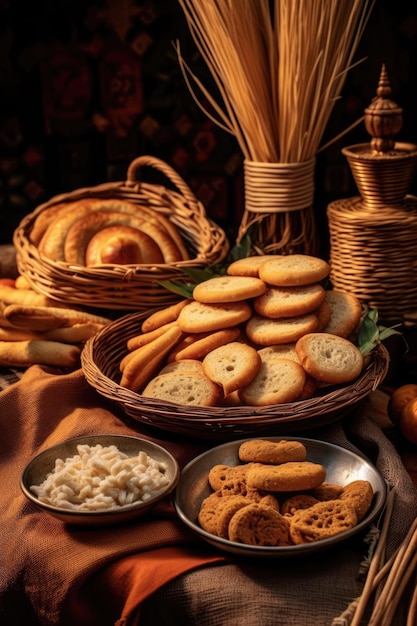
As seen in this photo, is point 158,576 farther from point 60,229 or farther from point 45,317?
point 60,229

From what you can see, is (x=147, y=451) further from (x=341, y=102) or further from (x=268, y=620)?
(x=341, y=102)

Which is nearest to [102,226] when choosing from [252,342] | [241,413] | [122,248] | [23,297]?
[122,248]

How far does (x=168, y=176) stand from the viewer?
2.15 m

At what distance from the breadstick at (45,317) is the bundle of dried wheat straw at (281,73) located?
400 mm

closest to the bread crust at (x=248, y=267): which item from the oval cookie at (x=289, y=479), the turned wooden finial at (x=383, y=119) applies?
the turned wooden finial at (x=383, y=119)

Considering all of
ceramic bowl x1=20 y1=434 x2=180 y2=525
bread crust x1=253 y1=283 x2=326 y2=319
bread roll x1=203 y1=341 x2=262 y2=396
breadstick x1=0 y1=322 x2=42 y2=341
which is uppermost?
bread crust x1=253 y1=283 x2=326 y2=319

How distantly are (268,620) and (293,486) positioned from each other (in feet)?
0.59

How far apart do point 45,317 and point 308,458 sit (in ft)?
2.27

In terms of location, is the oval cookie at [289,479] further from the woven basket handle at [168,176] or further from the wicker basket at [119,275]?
the woven basket handle at [168,176]

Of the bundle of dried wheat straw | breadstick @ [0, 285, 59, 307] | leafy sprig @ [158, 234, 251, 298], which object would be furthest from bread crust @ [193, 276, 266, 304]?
breadstick @ [0, 285, 59, 307]

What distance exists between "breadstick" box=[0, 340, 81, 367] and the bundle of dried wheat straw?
1.56 ft

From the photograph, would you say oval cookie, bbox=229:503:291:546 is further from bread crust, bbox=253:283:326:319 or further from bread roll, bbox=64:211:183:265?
bread roll, bbox=64:211:183:265

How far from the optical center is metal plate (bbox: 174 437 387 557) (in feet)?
3.60

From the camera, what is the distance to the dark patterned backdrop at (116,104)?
2.27m
